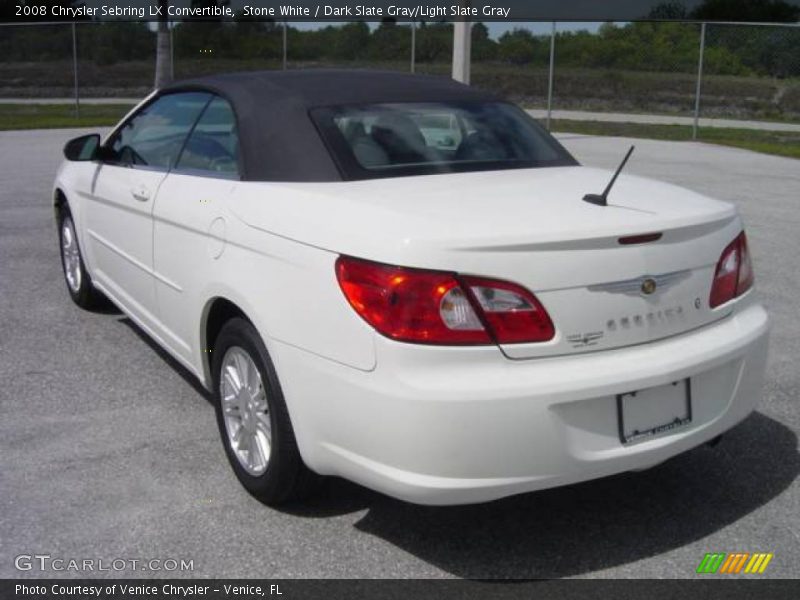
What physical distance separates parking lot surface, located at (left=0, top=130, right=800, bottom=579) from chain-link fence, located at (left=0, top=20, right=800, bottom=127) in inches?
844

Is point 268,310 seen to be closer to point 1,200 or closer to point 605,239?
point 605,239

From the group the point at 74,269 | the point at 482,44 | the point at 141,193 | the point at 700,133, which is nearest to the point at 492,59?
the point at 482,44

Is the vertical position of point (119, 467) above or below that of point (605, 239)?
below

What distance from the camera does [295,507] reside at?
11.5 feet

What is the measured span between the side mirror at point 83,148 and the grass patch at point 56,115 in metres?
17.4

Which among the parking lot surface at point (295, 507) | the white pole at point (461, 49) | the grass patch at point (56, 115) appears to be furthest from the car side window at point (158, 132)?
the grass patch at point (56, 115)

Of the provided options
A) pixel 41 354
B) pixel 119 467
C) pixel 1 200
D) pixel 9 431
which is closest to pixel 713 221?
pixel 119 467

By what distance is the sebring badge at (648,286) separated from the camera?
303cm

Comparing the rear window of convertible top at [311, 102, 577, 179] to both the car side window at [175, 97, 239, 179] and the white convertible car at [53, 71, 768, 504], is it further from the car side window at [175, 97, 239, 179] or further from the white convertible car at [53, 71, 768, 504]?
the car side window at [175, 97, 239, 179]

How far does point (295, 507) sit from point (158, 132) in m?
2.22

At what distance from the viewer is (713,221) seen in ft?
10.8

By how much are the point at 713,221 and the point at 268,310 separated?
1546 mm

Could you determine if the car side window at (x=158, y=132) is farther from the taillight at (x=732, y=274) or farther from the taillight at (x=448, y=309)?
the taillight at (x=732, y=274)

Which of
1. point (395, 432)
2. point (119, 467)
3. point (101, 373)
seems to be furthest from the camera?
point (101, 373)
